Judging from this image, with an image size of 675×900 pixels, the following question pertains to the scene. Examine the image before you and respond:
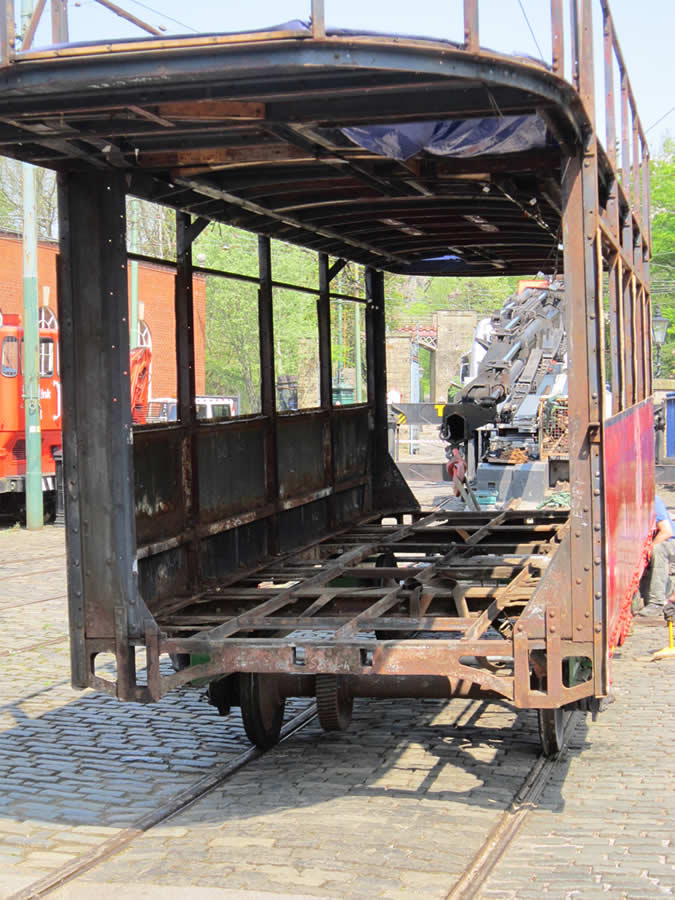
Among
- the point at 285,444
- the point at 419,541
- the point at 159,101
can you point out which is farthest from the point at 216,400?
the point at 159,101

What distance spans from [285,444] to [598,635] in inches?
167

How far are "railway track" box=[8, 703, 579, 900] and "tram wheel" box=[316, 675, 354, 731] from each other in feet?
1.62

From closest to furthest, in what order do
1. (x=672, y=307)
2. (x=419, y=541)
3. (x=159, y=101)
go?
(x=159, y=101), (x=419, y=541), (x=672, y=307)

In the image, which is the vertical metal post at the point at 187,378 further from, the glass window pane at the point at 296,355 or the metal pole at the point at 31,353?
the metal pole at the point at 31,353

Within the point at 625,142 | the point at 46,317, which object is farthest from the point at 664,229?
the point at 625,142

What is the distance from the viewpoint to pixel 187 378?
7.90 m

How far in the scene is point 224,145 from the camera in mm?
6438

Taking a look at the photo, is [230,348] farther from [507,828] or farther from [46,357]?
[46,357]

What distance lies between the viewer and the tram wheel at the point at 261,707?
292 inches

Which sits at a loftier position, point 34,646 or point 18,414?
point 18,414

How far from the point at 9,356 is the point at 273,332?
14200 mm

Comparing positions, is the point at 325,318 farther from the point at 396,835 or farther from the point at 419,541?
the point at 396,835

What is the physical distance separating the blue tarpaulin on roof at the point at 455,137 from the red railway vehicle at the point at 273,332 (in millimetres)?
12

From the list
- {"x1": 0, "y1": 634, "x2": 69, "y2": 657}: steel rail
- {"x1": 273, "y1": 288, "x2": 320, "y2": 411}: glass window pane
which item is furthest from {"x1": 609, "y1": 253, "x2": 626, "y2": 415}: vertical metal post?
{"x1": 0, "y1": 634, "x2": 69, "y2": 657}: steel rail
